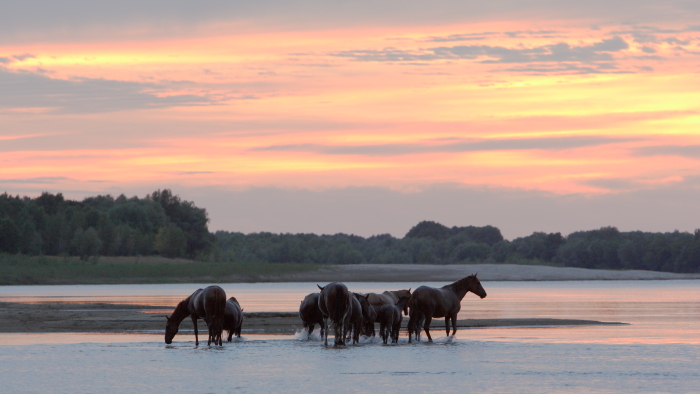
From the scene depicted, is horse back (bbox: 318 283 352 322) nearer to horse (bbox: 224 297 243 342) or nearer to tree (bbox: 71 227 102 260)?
horse (bbox: 224 297 243 342)

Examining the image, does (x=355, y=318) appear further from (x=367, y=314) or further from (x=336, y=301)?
→ (x=336, y=301)

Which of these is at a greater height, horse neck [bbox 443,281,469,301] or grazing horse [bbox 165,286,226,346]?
horse neck [bbox 443,281,469,301]

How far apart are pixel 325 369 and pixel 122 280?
65938 millimetres

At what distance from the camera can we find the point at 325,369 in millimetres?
17703

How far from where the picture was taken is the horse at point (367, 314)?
944 inches

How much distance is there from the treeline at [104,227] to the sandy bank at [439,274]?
80.6 feet

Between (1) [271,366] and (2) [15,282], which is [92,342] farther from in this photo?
(2) [15,282]

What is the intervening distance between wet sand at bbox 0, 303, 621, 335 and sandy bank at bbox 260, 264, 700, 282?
159 ft

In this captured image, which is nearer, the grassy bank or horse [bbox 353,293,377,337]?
horse [bbox 353,293,377,337]

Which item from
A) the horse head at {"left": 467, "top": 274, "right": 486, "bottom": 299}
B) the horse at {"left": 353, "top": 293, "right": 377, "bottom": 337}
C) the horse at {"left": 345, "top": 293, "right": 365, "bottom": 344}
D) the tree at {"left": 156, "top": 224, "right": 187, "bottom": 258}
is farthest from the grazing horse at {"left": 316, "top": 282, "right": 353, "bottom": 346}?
the tree at {"left": 156, "top": 224, "right": 187, "bottom": 258}

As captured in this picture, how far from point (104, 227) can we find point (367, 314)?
84.1 meters

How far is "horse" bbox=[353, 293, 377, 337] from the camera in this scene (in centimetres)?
2397

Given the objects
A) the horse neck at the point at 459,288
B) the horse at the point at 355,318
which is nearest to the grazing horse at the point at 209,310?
the horse at the point at 355,318

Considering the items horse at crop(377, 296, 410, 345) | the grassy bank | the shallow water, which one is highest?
the grassy bank
